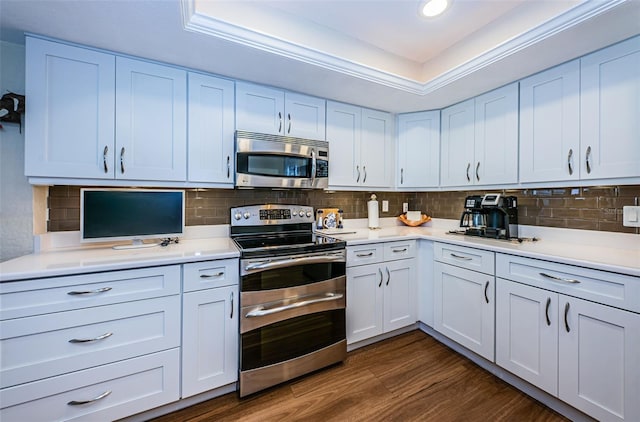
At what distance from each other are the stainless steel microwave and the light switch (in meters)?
2.09

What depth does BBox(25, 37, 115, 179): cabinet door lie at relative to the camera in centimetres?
148

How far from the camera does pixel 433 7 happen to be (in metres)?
1.76

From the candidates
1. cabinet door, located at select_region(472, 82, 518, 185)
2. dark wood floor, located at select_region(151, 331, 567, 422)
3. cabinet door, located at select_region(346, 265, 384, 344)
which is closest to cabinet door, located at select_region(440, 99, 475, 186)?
cabinet door, located at select_region(472, 82, 518, 185)

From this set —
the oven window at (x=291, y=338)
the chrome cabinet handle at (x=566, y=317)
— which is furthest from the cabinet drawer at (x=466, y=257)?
the oven window at (x=291, y=338)

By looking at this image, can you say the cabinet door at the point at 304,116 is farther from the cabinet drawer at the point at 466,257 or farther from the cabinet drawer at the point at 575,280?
the cabinet drawer at the point at 575,280

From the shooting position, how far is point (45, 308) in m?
1.23

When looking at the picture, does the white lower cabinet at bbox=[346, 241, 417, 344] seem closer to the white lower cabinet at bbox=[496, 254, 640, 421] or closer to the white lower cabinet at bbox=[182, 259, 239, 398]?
the white lower cabinet at bbox=[496, 254, 640, 421]

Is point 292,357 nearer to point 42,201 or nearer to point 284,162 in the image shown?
point 284,162

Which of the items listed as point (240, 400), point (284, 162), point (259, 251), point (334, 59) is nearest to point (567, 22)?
point (334, 59)

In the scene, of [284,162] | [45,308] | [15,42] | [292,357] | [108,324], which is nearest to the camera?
[45,308]

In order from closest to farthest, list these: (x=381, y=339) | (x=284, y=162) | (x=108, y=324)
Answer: (x=108, y=324)
(x=284, y=162)
(x=381, y=339)

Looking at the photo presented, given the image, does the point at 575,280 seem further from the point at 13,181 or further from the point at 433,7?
the point at 13,181

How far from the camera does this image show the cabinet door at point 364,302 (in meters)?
2.11

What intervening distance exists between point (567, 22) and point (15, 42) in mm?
3272
